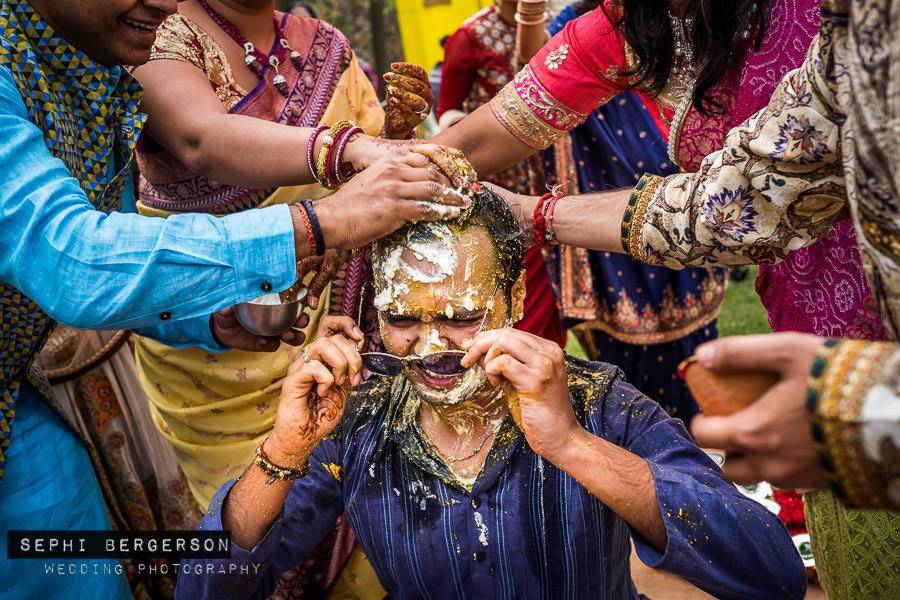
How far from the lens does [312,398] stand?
80.5 inches

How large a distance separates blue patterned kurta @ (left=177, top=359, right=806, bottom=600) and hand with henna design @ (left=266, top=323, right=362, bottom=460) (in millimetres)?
192

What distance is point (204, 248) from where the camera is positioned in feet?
6.53

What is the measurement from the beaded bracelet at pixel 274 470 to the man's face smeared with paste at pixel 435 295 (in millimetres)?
350

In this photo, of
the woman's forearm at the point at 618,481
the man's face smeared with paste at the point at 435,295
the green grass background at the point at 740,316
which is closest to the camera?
the woman's forearm at the point at 618,481

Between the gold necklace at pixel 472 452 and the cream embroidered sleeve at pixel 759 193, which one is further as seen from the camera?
the gold necklace at pixel 472 452

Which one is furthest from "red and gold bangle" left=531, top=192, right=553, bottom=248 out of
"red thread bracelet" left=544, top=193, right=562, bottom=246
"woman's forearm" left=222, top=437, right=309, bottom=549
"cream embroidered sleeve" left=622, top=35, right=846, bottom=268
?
"woman's forearm" left=222, top=437, right=309, bottom=549

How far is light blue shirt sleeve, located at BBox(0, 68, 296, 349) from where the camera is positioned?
1935 millimetres

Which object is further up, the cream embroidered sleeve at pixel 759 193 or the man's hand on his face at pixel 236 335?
the cream embroidered sleeve at pixel 759 193

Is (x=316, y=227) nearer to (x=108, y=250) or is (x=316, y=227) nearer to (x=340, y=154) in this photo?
(x=340, y=154)

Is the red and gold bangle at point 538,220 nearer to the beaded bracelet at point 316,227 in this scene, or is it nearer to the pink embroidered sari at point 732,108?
the pink embroidered sari at point 732,108

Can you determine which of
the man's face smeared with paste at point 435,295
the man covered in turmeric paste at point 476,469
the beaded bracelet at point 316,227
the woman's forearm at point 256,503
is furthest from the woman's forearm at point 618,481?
the beaded bracelet at point 316,227

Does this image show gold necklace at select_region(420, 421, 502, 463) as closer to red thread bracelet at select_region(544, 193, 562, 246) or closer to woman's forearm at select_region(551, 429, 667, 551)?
woman's forearm at select_region(551, 429, 667, 551)

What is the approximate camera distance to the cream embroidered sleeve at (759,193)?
1647 mm

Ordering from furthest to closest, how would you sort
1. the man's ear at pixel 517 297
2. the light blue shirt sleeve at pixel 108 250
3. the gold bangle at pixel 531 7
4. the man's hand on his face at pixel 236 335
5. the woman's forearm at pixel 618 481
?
1. the gold bangle at pixel 531 7
2. the man's hand on his face at pixel 236 335
3. the man's ear at pixel 517 297
4. the light blue shirt sleeve at pixel 108 250
5. the woman's forearm at pixel 618 481
